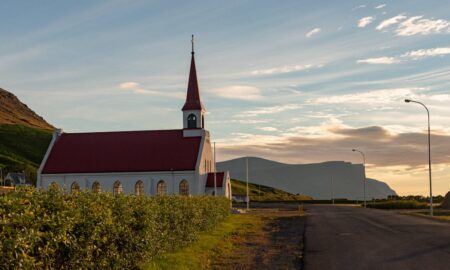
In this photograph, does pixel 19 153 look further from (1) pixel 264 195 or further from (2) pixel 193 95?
(2) pixel 193 95

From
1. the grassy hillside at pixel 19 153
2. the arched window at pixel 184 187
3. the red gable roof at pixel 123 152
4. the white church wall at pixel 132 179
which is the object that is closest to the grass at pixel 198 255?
the arched window at pixel 184 187

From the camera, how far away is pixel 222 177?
244 ft

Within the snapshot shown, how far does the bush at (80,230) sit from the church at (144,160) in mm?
51151

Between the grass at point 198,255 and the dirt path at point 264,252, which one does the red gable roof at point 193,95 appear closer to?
the dirt path at point 264,252

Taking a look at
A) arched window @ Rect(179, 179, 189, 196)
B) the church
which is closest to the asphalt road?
arched window @ Rect(179, 179, 189, 196)

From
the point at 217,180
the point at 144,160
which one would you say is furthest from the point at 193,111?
the point at 217,180

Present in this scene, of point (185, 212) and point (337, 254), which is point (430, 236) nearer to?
point (337, 254)

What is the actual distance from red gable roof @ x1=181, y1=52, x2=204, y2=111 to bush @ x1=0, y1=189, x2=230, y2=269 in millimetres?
56602

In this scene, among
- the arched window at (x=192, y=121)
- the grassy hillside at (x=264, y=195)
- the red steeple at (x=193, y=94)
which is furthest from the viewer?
the grassy hillside at (x=264, y=195)

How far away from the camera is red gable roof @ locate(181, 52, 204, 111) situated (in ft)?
251

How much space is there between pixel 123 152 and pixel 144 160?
3.90 meters

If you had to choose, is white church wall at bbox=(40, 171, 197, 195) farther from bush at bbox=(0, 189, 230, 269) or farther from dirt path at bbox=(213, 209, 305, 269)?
bush at bbox=(0, 189, 230, 269)

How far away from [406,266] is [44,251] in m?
11.9

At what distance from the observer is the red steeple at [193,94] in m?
76.4
